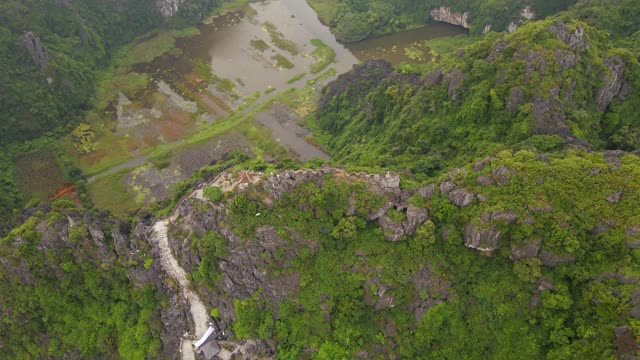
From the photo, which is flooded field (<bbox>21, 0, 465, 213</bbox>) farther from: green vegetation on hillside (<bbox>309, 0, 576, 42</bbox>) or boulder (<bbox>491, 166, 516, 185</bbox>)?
boulder (<bbox>491, 166, 516, 185</bbox>)

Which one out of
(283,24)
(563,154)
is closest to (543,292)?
(563,154)

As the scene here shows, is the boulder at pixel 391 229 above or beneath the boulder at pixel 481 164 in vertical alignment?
beneath

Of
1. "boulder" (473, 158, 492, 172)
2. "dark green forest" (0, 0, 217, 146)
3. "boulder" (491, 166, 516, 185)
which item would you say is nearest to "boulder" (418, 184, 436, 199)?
"boulder" (473, 158, 492, 172)

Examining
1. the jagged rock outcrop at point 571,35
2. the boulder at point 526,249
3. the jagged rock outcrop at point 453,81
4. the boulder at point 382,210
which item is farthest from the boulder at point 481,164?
the jagged rock outcrop at point 571,35

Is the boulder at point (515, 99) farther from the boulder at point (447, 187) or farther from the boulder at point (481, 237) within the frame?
the boulder at point (481, 237)

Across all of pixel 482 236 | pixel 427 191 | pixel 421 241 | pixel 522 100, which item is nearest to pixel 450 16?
pixel 522 100

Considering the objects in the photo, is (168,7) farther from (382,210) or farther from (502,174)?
(502,174)
